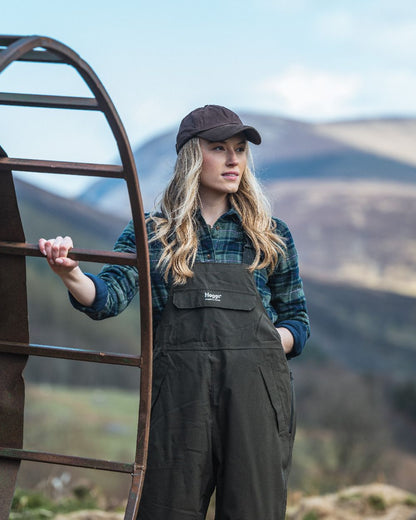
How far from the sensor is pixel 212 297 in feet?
8.36

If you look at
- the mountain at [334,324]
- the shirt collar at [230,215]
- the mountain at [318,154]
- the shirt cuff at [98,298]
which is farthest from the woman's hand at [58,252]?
the mountain at [318,154]

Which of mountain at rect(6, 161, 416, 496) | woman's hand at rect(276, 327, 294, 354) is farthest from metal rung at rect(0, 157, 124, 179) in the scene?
mountain at rect(6, 161, 416, 496)

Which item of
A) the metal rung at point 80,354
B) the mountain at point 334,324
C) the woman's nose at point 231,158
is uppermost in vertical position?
the woman's nose at point 231,158

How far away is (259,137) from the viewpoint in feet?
8.92

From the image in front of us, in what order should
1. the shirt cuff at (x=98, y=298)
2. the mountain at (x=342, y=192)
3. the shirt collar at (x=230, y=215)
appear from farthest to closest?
the mountain at (x=342, y=192)
the shirt collar at (x=230, y=215)
the shirt cuff at (x=98, y=298)

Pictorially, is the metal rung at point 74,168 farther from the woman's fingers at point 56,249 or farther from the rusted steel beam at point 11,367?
the rusted steel beam at point 11,367

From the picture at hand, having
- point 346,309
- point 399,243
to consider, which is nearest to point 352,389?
point 346,309

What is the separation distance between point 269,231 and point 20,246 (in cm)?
88

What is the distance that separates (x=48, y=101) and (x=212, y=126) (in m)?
0.68

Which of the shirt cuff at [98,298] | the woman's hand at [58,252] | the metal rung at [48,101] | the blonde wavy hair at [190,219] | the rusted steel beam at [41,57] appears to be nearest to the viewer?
the rusted steel beam at [41,57]

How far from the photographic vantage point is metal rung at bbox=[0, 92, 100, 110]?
7.20 ft

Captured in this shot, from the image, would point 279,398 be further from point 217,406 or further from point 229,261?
point 229,261

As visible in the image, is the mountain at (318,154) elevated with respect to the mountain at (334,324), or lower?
elevated

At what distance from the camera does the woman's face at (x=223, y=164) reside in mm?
2686
